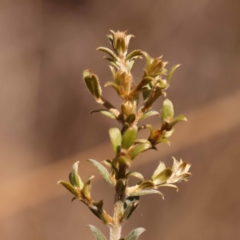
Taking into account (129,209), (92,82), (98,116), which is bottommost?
(129,209)

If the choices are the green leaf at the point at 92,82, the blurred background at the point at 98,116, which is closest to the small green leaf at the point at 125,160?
the green leaf at the point at 92,82

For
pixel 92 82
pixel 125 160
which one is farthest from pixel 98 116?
pixel 125 160

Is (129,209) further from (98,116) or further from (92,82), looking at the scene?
(98,116)

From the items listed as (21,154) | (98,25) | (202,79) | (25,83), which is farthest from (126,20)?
(21,154)

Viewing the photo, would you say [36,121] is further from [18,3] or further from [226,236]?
[226,236]

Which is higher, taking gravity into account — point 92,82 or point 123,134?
point 92,82
